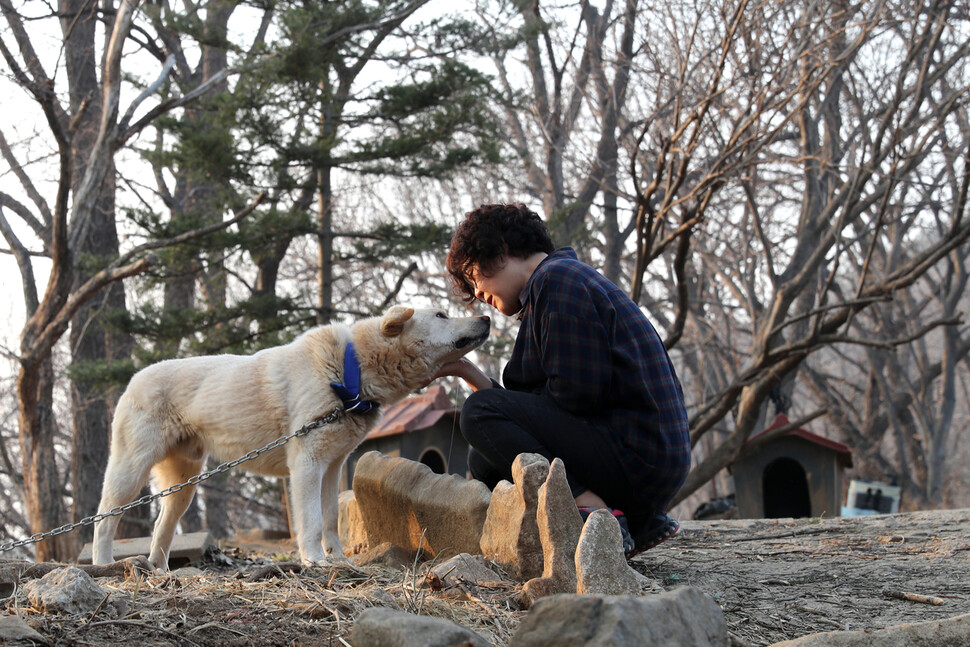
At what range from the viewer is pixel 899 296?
16.0m

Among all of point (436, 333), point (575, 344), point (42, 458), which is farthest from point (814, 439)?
point (42, 458)

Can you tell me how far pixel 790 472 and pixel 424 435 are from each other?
4715 mm

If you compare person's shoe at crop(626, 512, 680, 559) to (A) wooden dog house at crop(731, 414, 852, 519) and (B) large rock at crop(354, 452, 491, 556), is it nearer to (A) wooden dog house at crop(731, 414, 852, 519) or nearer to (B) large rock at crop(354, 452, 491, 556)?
(B) large rock at crop(354, 452, 491, 556)

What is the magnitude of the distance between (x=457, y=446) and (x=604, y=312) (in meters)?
5.01

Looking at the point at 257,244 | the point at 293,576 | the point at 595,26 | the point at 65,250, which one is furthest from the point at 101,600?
the point at 595,26

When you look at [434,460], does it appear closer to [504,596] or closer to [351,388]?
[351,388]

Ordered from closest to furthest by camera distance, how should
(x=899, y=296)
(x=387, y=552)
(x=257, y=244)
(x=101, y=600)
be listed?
(x=101, y=600)
(x=387, y=552)
(x=257, y=244)
(x=899, y=296)

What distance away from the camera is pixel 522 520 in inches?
120

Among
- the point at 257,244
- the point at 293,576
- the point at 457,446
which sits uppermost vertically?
the point at 257,244

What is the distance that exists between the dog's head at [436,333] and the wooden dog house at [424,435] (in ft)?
9.42

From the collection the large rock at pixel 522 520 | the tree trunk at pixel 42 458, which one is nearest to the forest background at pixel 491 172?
the tree trunk at pixel 42 458

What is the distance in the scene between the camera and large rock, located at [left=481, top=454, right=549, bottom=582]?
3013mm

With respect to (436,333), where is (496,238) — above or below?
above

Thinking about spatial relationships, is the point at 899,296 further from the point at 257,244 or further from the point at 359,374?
the point at 359,374
